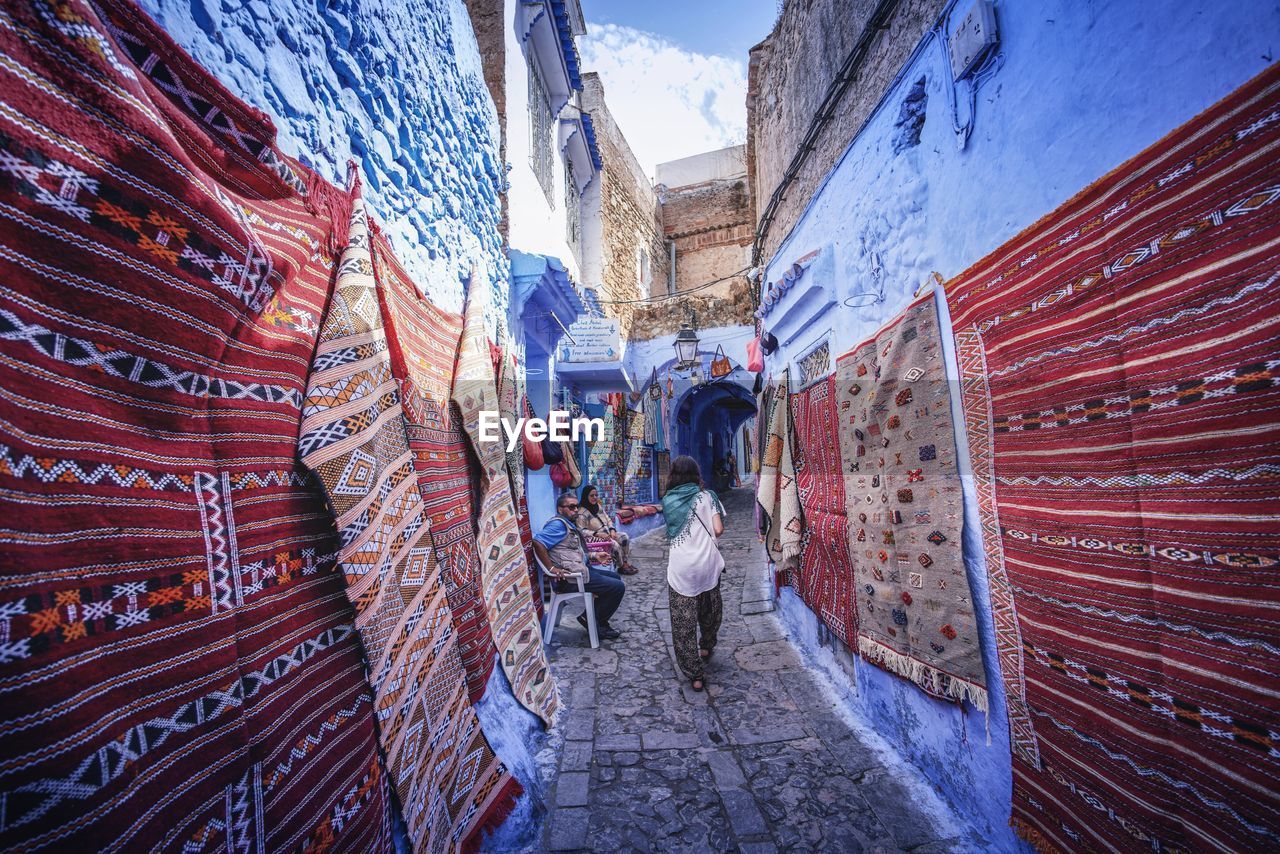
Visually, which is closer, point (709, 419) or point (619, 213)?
point (619, 213)

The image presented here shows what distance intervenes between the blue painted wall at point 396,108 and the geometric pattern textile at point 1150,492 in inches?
86.1

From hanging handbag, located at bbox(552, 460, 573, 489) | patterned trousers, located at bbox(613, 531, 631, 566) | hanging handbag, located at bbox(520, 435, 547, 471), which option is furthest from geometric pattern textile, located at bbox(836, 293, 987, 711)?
patterned trousers, located at bbox(613, 531, 631, 566)

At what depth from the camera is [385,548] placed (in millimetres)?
1503

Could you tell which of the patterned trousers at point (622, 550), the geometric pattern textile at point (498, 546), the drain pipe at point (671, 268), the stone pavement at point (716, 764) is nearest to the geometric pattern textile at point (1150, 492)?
the stone pavement at point (716, 764)

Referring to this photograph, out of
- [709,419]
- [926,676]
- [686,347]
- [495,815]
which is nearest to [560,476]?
[495,815]

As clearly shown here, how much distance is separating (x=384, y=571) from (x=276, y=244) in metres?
0.96

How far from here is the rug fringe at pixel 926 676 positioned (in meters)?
2.01

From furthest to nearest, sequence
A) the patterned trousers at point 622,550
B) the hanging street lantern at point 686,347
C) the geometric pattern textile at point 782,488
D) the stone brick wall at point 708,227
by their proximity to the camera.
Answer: the stone brick wall at point 708,227 < the hanging street lantern at point 686,347 < the patterned trousers at point 622,550 < the geometric pattern textile at point 782,488

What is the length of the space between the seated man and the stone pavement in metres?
0.31

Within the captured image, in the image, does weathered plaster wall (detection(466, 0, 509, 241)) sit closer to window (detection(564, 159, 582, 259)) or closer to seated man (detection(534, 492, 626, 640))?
window (detection(564, 159, 582, 259))

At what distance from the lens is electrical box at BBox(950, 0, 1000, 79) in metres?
1.89

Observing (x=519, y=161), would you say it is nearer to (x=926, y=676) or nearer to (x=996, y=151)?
(x=996, y=151)

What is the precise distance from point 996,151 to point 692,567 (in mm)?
2953

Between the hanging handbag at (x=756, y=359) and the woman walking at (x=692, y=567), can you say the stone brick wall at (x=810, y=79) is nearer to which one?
the hanging handbag at (x=756, y=359)
